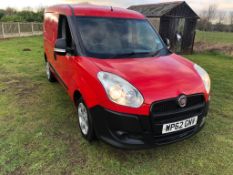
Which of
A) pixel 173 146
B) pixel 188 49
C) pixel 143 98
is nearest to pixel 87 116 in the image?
pixel 143 98

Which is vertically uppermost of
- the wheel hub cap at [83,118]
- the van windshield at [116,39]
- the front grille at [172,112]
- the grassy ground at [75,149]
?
the van windshield at [116,39]

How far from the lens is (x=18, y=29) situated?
65.4ft

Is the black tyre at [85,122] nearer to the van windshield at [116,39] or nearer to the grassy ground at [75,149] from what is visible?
the grassy ground at [75,149]

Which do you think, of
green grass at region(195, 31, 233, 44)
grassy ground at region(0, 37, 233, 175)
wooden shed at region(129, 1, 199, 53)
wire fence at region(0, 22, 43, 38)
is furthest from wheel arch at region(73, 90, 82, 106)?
green grass at region(195, 31, 233, 44)

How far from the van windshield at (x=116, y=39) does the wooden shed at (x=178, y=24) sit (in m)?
9.71

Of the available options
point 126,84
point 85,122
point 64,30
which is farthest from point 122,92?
point 64,30

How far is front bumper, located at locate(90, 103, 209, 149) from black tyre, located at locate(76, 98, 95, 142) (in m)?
0.19

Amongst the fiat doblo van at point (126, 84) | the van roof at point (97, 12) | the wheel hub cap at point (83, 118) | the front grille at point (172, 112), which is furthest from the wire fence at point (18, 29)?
the front grille at point (172, 112)

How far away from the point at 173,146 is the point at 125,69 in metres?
1.30

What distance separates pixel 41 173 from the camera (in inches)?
101

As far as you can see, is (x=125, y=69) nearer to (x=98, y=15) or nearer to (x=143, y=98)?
(x=143, y=98)

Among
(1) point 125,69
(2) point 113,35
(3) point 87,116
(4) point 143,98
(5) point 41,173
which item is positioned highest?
(2) point 113,35

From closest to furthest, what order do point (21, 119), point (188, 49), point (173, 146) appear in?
point (173, 146), point (21, 119), point (188, 49)

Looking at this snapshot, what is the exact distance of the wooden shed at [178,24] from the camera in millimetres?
13055
